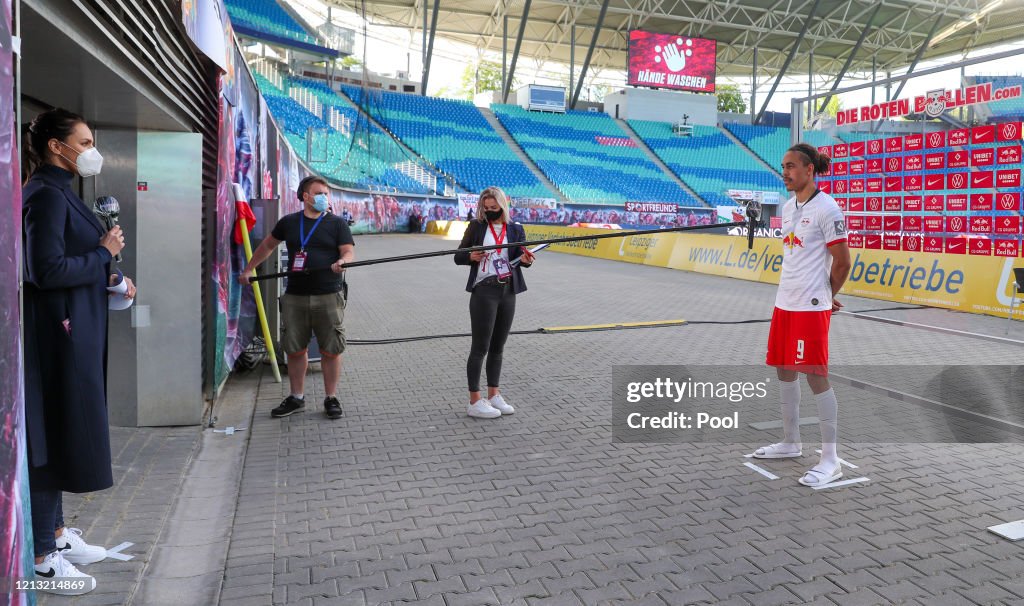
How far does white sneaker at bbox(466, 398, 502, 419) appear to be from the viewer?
580 cm

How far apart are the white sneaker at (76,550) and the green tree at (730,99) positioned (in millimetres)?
86761

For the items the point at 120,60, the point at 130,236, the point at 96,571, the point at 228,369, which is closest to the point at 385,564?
the point at 96,571

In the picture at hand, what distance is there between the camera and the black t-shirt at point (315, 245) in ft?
18.7

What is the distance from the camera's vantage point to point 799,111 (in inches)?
762

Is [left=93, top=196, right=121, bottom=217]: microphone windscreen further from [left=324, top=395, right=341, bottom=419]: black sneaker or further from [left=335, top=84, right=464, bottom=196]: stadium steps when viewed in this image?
[left=335, top=84, right=464, bottom=196]: stadium steps

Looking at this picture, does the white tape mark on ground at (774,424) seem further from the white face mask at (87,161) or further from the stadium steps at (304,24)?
the stadium steps at (304,24)

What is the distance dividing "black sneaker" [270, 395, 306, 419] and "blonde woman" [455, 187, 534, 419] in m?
1.35

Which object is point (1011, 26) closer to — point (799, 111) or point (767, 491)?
point (799, 111)

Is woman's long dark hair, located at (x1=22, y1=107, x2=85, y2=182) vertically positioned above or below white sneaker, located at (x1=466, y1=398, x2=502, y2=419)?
above

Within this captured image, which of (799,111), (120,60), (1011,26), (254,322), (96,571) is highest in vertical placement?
(1011,26)

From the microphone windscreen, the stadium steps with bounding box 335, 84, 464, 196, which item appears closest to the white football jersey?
the microphone windscreen

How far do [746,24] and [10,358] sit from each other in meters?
60.2

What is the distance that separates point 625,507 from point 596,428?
1.54 meters

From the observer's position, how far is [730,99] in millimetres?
84125
